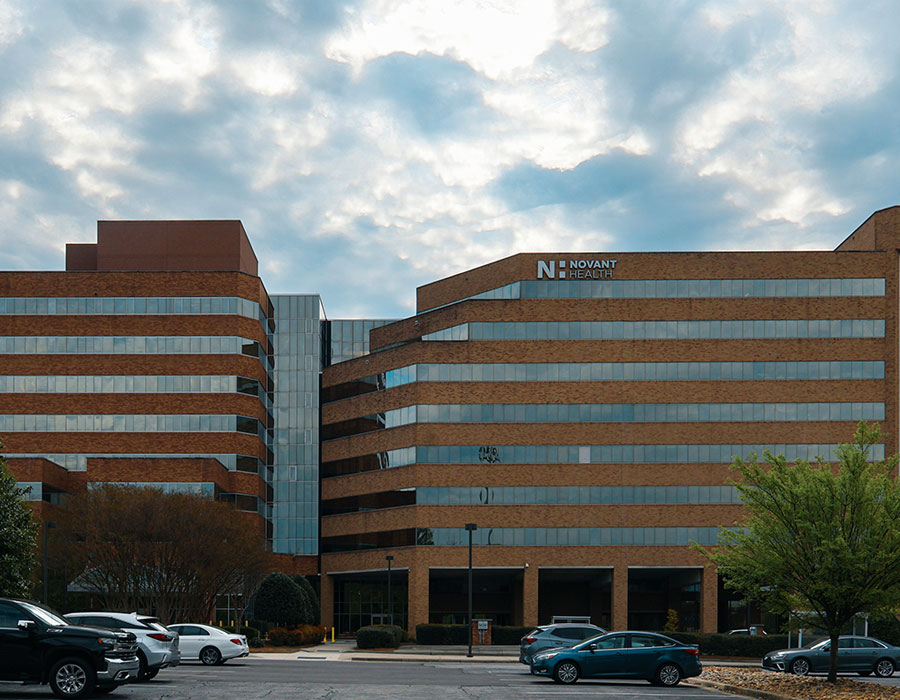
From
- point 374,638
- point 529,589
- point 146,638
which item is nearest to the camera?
point 146,638

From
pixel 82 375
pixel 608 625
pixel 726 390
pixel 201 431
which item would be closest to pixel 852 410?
pixel 726 390

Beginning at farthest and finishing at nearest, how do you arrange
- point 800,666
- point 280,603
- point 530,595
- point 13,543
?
point 530,595 → point 280,603 → point 13,543 → point 800,666

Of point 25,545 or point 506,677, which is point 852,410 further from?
point 25,545

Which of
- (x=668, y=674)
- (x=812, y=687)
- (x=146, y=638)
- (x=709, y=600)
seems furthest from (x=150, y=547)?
(x=709, y=600)

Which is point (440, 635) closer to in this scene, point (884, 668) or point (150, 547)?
point (150, 547)

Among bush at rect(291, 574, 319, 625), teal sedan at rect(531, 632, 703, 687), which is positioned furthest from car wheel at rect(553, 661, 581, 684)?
bush at rect(291, 574, 319, 625)

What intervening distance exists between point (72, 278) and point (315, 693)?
62.8 meters

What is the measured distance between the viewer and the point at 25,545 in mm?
38531

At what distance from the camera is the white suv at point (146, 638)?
25969 mm

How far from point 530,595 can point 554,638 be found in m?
35.7

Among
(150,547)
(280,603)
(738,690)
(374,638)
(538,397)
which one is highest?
(538,397)

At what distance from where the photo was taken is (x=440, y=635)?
6656 cm

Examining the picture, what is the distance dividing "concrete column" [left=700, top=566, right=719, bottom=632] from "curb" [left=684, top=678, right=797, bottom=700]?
136 feet

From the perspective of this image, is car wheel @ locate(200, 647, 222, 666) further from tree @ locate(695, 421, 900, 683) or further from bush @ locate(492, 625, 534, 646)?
bush @ locate(492, 625, 534, 646)
